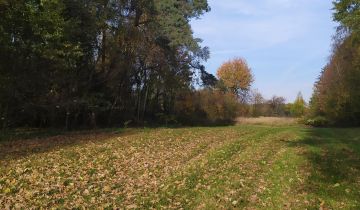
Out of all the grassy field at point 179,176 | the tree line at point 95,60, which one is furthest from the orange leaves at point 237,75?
the grassy field at point 179,176

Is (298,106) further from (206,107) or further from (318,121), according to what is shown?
(206,107)

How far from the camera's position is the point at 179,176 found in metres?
11.6

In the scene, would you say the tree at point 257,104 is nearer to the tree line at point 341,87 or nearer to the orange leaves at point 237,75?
the orange leaves at point 237,75

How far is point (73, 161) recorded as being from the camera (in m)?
13.9

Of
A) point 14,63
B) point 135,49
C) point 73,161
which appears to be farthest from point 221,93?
point 73,161

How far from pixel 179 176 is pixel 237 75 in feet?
245

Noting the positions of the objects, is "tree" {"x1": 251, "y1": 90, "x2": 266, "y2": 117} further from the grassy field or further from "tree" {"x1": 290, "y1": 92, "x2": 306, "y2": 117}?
the grassy field

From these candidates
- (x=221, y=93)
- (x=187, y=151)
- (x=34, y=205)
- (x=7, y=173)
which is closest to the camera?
(x=34, y=205)

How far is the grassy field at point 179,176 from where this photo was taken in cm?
892

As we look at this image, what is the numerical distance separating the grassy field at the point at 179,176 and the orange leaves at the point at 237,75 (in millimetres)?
66604

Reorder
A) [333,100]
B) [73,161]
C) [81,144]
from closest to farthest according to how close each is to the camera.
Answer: [73,161], [81,144], [333,100]

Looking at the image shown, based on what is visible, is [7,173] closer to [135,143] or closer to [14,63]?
[135,143]

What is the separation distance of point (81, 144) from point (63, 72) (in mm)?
10008

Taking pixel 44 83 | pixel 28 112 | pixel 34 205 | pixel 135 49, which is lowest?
pixel 34 205
